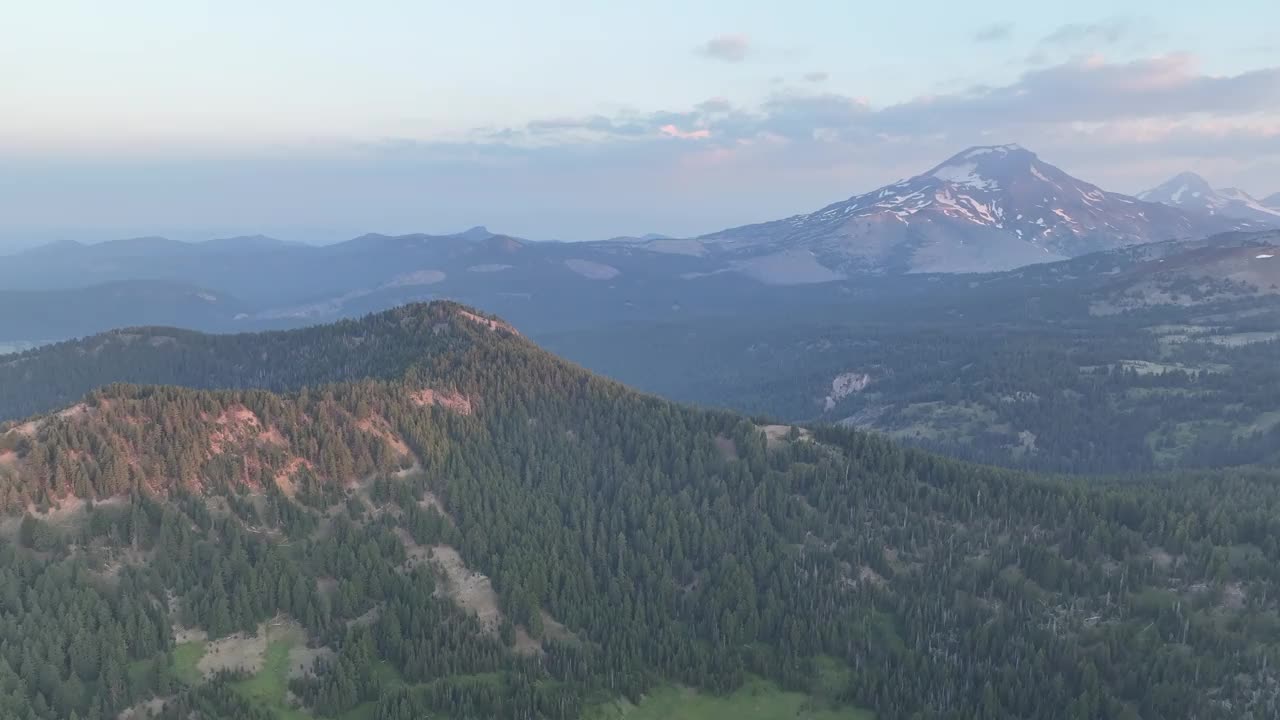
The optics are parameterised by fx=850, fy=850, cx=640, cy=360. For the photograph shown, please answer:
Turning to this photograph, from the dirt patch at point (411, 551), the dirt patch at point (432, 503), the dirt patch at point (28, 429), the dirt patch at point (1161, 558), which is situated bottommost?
the dirt patch at point (1161, 558)

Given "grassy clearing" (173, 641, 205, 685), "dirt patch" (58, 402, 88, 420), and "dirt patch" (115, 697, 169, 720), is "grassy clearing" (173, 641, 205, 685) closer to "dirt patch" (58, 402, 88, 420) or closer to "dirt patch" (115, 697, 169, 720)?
"dirt patch" (115, 697, 169, 720)

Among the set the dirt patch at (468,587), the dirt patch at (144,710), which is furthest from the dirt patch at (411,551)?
the dirt patch at (144,710)

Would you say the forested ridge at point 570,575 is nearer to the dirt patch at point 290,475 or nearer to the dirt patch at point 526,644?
the dirt patch at point 290,475

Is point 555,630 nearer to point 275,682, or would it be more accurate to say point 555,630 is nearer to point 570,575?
point 570,575

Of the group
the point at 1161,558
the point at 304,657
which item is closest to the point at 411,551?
the point at 304,657

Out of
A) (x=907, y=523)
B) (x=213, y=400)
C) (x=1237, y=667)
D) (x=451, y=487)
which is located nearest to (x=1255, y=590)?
(x=1237, y=667)
